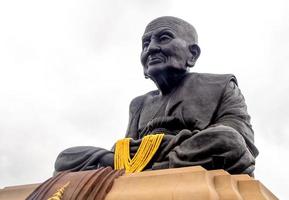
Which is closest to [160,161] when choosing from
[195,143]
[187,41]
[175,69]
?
[195,143]

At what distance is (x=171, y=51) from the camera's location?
564 cm

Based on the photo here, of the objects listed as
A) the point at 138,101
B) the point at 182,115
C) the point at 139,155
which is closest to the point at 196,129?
the point at 182,115

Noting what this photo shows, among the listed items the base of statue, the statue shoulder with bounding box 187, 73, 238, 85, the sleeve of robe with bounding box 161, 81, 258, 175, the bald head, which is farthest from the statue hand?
the bald head

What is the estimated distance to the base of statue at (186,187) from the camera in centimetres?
342

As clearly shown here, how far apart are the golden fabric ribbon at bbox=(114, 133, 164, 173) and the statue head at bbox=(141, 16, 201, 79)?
1118 millimetres

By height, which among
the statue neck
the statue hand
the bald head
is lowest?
the statue hand

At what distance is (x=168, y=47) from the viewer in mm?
5645

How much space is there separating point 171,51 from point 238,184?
2355 millimetres

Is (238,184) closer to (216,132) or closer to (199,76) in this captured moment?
(216,132)

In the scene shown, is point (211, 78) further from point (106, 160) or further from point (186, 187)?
point (186, 187)

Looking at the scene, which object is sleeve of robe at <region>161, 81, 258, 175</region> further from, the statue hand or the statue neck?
the statue neck

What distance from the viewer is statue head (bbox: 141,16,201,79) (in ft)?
18.5

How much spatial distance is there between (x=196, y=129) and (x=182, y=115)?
267 millimetres

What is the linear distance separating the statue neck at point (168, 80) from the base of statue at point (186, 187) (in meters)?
1.97
